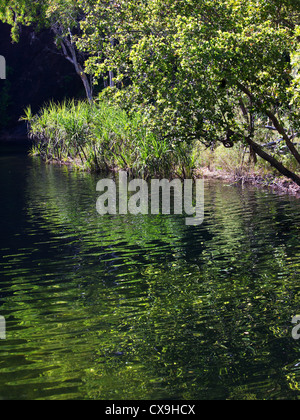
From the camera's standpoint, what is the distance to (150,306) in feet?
22.9

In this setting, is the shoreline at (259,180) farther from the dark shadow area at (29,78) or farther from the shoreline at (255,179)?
the dark shadow area at (29,78)

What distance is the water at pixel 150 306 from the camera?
5.04 metres

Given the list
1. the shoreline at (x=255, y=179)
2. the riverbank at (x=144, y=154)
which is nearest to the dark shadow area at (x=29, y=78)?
the riverbank at (x=144, y=154)

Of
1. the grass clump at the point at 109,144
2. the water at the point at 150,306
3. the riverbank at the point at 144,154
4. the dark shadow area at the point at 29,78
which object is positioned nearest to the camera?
the water at the point at 150,306

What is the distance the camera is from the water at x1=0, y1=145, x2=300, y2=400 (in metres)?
5.04

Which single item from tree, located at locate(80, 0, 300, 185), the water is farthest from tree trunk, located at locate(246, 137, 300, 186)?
the water

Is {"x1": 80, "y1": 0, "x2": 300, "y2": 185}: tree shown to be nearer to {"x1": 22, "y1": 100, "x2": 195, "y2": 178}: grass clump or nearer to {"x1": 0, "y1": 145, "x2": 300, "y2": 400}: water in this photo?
{"x1": 22, "y1": 100, "x2": 195, "y2": 178}: grass clump

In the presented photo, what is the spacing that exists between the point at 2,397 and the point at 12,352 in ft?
3.12

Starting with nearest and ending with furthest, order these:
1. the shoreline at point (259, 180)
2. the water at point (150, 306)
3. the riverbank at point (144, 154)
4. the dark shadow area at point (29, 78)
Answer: the water at point (150, 306), the shoreline at point (259, 180), the riverbank at point (144, 154), the dark shadow area at point (29, 78)

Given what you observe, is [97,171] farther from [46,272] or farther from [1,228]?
[46,272]

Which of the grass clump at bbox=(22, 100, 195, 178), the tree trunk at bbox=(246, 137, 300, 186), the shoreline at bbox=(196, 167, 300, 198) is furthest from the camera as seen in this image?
the grass clump at bbox=(22, 100, 195, 178)

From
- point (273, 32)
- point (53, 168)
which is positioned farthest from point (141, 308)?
point (53, 168)

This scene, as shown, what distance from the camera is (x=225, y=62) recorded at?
12320 mm

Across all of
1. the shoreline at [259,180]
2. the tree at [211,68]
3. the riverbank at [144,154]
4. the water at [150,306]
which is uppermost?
the tree at [211,68]
